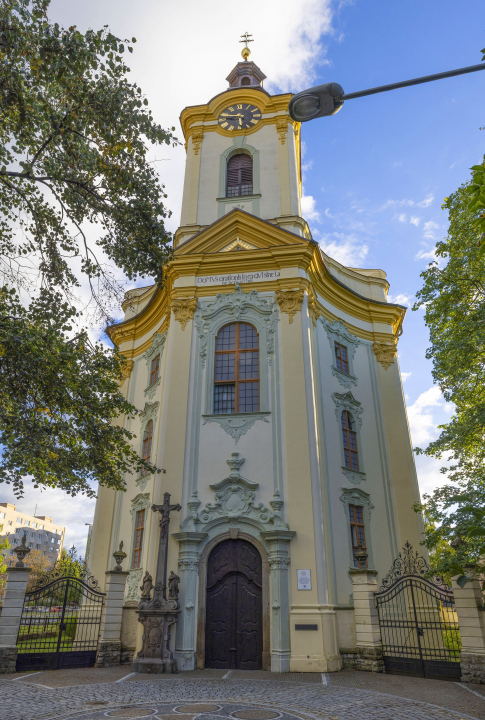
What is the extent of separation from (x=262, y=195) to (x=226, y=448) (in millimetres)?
10493

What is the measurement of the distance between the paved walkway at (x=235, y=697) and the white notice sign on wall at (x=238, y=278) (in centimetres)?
1198

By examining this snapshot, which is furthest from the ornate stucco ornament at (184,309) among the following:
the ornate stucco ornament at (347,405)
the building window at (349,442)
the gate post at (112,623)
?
the gate post at (112,623)

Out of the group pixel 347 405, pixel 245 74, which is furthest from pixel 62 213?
pixel 245 74

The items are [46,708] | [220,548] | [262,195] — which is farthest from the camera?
[262,195]

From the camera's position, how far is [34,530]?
393ft

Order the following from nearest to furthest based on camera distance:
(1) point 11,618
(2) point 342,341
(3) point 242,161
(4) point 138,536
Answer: (1) point 11,618
(4) point 138,536
(2) point 342,341
(3) point 242,161

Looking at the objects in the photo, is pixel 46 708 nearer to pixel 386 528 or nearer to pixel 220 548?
pixel 220 548

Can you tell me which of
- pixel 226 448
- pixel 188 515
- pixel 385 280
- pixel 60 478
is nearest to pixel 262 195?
pixel 385 280

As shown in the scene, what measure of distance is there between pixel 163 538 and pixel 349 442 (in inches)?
312

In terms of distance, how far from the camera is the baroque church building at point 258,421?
48.2ft

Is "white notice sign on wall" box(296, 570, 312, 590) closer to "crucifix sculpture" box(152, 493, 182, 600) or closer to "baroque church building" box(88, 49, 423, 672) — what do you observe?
"baroque church building" box(88, 49, 423, 672)

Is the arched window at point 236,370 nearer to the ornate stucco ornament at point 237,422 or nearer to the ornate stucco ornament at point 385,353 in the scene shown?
the ornate stucco ornament at point 237,422

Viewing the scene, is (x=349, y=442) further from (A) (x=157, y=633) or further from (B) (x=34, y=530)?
(B) (x=34, y=530)

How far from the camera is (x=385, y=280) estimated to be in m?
25.0
